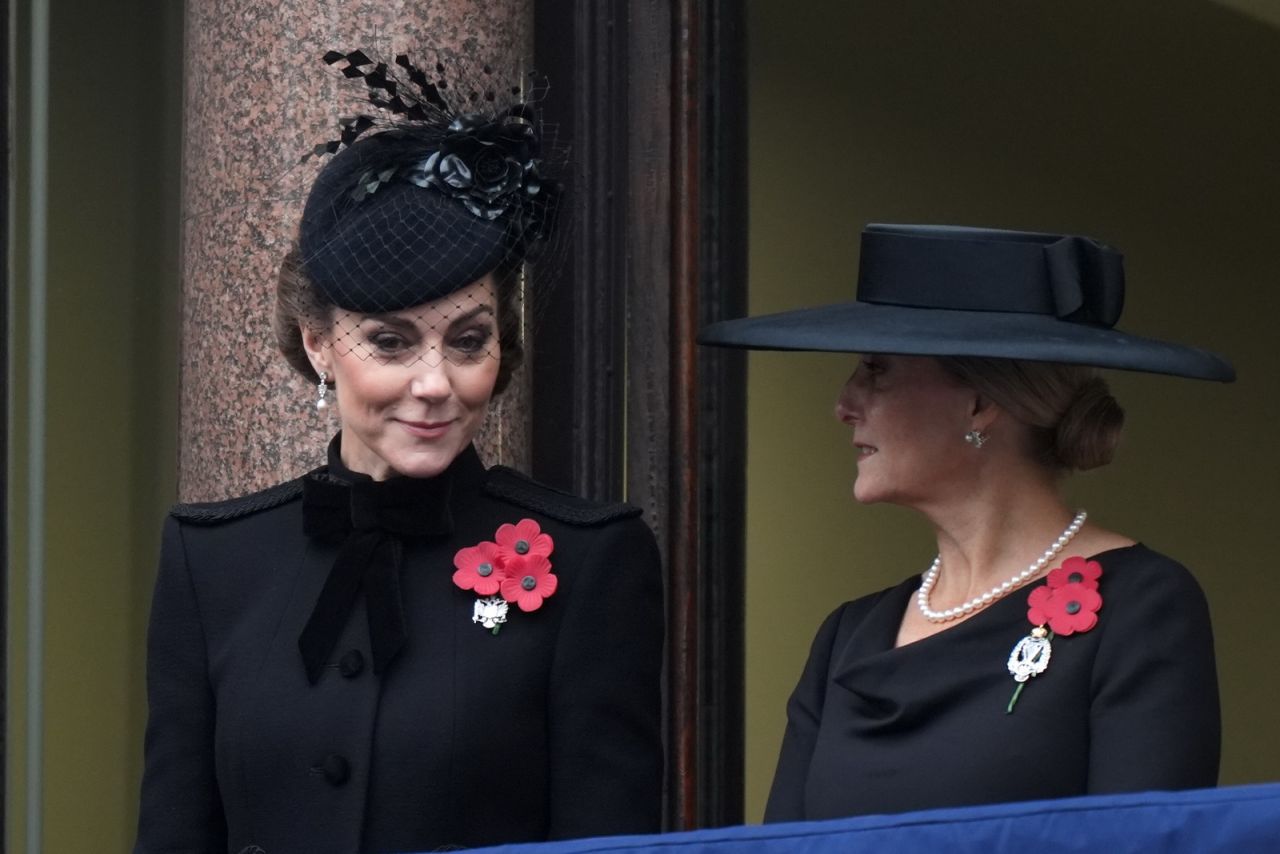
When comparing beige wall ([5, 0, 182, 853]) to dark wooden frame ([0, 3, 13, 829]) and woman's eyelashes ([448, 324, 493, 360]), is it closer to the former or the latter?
dark wooden frame ([0, 3, 13, 829])

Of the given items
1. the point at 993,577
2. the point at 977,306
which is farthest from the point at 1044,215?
the point at 993,577

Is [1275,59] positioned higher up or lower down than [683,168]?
higher up

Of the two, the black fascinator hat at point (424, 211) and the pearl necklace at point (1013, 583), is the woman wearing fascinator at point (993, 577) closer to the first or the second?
the pearl necklace at point (1013, 583)

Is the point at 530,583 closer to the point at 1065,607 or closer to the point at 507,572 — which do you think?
the point at 507,572

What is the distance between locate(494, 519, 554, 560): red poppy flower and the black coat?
0.7 inches

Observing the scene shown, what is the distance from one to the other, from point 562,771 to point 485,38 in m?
1.84

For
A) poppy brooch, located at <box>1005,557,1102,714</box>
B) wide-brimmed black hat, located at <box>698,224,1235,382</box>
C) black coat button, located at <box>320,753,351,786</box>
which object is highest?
wide-brimmed black hat, located at <box>698,224,1235,382</box>

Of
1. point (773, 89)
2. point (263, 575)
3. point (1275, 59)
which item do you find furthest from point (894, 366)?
point (1275, 59)

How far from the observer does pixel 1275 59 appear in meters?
7.05

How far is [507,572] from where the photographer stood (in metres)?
2.94

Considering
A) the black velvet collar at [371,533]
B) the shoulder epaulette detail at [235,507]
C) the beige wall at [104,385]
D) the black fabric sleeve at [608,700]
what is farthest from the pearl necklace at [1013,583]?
the beige wall at [104,385]

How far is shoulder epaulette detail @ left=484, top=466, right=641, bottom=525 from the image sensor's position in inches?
117

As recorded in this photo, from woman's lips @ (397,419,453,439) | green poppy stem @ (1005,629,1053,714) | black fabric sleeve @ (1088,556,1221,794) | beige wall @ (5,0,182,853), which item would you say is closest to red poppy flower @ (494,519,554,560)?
woman's lips @ (397,419,453,439)

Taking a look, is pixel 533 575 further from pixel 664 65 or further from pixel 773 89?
pixel 773 89
